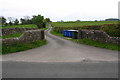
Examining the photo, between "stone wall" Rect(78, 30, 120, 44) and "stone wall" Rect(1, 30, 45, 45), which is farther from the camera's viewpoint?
"stone wall" Rect(78, 30, 120, 44)

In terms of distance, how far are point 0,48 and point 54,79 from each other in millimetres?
10512

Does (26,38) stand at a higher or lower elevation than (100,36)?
lower

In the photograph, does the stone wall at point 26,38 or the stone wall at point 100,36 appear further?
the stone wall at point 100,36

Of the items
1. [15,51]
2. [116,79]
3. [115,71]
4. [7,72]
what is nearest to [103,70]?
[115,71]

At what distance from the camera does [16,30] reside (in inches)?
1348

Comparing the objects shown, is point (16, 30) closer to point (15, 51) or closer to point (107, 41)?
point (15, 51)

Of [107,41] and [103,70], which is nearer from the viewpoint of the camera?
[103,70]

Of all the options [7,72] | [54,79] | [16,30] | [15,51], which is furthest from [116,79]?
[16,30]

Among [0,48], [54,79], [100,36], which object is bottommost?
[54,79]

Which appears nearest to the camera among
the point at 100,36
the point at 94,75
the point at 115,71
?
the point at 94,75

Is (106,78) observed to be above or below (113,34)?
below

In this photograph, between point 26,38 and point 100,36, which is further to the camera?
point 26,38

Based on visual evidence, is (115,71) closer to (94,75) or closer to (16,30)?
(94,75)

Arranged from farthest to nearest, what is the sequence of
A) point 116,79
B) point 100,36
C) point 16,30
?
1. point 16,30
2. point 100,36
3. point 116,79
